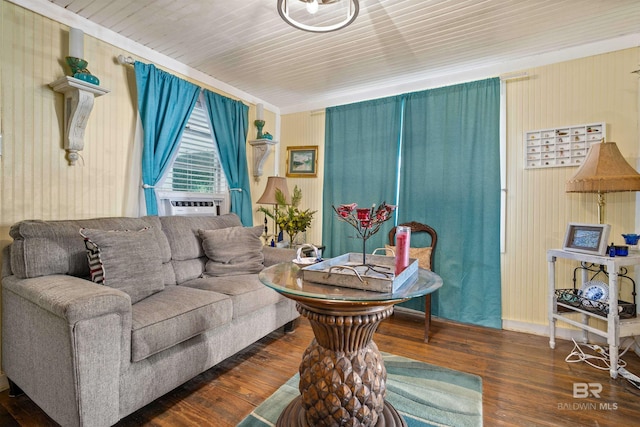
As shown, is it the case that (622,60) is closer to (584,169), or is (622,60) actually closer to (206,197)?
(584,169)

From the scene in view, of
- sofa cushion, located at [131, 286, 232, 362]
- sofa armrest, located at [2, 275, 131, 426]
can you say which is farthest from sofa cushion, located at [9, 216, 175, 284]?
sofa cushion, located at [131, 286, 232, 362]

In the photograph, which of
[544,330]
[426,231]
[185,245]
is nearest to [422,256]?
[426,231]

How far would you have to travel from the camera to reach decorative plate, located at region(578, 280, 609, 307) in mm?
2209

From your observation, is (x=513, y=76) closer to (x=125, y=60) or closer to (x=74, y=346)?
(x=125, y=60)

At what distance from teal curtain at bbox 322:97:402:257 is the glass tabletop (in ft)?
6.31

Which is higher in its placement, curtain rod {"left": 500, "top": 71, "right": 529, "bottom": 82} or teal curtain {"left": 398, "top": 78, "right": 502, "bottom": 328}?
curtain rod {"left": 500, "top": 71, "right": 529, "bottom": 82}

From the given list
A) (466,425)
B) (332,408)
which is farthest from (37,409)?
(466,425)

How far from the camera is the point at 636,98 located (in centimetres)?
236

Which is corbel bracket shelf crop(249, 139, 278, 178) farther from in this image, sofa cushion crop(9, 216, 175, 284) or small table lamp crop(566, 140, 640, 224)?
small table lamp crop(566, 140, 640, 224)

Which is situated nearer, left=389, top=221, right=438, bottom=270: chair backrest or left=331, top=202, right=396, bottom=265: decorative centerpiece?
left=331, top=202, right=396, bottom=265: decorative centerpiece

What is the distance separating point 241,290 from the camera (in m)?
2.09

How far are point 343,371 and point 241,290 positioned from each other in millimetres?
1020

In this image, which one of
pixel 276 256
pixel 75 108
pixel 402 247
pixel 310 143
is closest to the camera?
pixel 402 247

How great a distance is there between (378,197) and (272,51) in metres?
1.80
